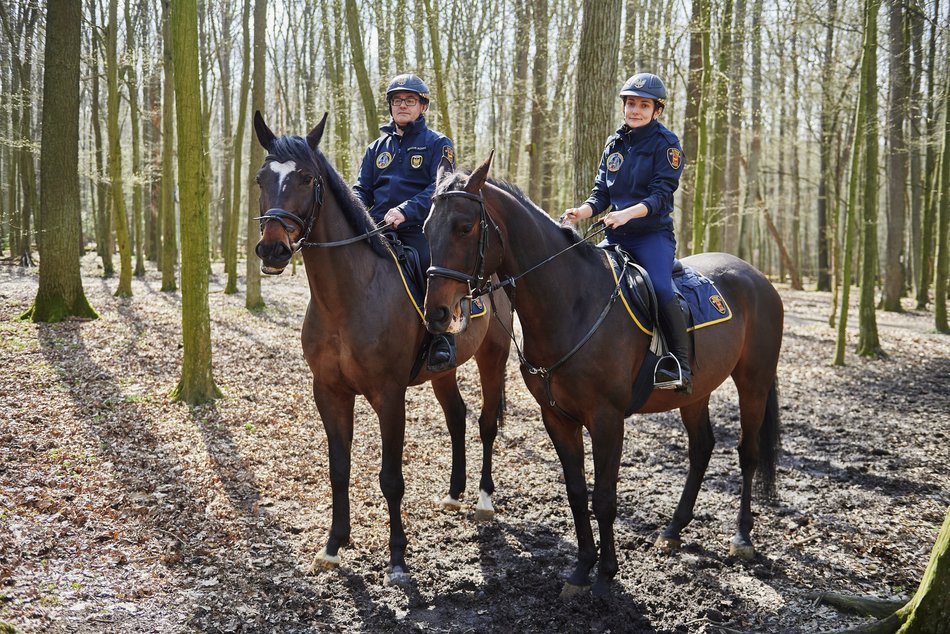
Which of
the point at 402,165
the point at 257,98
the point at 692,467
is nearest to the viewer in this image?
the point at 692,467

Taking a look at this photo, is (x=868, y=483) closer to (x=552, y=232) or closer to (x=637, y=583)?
(x=637, y=583)

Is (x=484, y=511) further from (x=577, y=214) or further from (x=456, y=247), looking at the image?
(x=456, y=247)

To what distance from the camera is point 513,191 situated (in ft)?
13.8

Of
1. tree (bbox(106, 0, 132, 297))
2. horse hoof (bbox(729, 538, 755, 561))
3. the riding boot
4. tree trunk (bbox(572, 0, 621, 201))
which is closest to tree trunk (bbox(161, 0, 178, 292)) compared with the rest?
tree (bbox(106, 0, 132, 297))

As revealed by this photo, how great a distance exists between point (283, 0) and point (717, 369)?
27.9m

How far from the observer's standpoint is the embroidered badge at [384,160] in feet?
18.2

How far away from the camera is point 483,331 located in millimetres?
5781

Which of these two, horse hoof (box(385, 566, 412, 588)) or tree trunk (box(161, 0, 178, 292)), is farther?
tree trunk (box(161, 0, 178, 292))

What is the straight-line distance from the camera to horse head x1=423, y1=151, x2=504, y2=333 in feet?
11.8

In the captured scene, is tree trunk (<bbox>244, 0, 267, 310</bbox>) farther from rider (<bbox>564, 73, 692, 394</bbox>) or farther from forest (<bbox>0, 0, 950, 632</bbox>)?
rider (<bbox>564, 73, 692, 394</bbox>)

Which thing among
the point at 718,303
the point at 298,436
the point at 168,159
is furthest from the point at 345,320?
the point at 168,159

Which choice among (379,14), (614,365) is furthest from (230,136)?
(614,365)

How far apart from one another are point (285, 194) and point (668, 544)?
12.6ft

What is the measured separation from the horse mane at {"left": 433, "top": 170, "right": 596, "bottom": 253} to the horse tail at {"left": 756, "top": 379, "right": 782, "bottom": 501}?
8.50 ft
